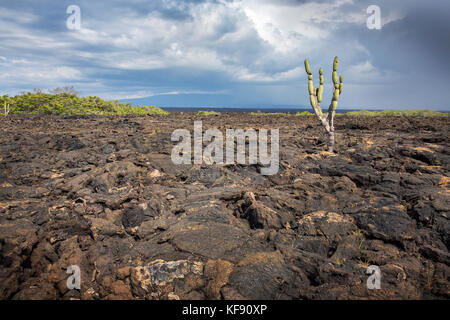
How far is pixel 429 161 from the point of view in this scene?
858 cm

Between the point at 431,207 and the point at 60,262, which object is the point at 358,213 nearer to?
the point at 431,207

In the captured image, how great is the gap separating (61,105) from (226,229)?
1173 inches

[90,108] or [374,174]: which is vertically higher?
[90,108]

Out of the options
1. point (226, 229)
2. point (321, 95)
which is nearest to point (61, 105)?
point (321, 95)

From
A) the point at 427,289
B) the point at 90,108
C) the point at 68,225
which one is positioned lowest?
the point at 427,289

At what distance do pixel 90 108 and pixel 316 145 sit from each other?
27324 mm

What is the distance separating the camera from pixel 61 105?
93.8 ft

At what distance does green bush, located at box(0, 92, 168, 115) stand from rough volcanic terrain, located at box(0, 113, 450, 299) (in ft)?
73.0

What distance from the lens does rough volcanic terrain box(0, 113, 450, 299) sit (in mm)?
3869

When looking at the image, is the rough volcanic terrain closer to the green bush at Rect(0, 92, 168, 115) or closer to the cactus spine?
the cactus spine

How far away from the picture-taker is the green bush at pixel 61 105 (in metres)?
28.6

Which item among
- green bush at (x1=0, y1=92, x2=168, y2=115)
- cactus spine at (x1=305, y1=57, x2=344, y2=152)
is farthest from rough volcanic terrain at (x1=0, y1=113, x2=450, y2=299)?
green bush at (x1=0, y1=92, x2=168, y2=115)
